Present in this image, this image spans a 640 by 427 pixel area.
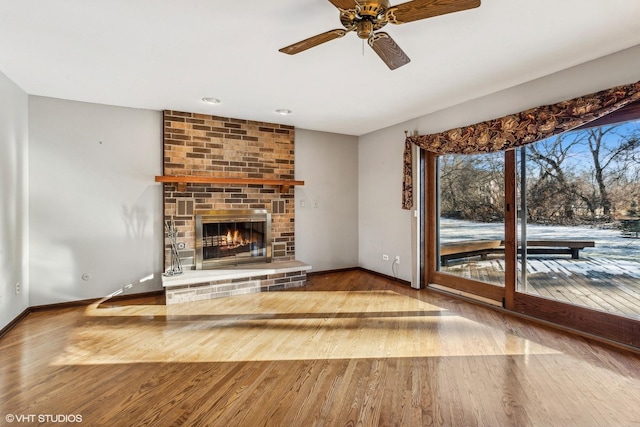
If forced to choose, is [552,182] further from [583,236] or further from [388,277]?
[388,277]

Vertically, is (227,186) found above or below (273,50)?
below

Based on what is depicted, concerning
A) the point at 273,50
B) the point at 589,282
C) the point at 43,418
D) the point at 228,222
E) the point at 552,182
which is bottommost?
the point at 43,418

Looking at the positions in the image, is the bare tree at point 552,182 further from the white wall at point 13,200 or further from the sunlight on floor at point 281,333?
the white wall at point 13,200

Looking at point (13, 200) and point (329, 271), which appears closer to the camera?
point (13, 200)

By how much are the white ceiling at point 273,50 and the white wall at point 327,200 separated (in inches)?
58.8

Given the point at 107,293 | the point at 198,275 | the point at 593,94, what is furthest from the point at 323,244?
the point at 593,94

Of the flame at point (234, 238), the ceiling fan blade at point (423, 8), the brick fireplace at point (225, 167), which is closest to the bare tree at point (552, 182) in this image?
the ceiling fan blade at point (423, 8)

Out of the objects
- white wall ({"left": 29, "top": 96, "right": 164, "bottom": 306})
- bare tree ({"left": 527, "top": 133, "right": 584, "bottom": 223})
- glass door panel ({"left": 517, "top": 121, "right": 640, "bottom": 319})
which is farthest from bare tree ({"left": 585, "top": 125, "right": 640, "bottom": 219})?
white wall ({"left": 29, "top": 96, "right": 164, "bottom": 306})

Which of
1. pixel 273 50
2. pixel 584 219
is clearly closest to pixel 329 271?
pixel 584 219

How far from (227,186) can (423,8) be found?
352 centimetres

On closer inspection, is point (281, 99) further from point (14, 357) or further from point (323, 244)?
point (14, 357)

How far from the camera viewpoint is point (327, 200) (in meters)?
5.46

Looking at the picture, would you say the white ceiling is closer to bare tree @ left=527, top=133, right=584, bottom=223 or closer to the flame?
bare tree @ left=527, top=133, right=584, bottom=223

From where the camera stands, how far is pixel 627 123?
267 cm
